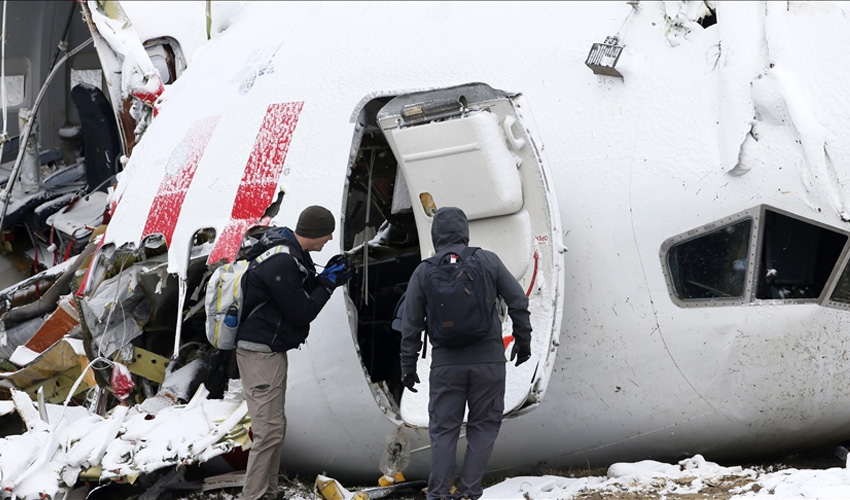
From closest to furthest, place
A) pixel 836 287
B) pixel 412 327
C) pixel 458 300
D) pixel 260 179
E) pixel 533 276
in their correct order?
pixel 458 300 → pixel 412 327 → pixel 836 287 → pixel 533 276 → pixel 260 179

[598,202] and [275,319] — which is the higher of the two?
[598,202]

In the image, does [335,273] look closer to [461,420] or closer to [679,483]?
[461,420]

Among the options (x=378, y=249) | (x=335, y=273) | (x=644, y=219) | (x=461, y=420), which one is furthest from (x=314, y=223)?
(x=644, y=219)

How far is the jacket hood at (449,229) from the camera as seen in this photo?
551 centimetres

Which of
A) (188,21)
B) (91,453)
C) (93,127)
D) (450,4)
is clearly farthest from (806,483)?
(93,127)

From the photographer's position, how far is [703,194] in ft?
18.4

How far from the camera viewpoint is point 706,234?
5.65 m

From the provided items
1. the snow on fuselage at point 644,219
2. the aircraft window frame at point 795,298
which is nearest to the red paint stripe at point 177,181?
the snow on fuselage at point 644,219

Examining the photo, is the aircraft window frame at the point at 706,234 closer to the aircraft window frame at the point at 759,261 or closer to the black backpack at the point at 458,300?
the aircraft window frame at the point at 759,261

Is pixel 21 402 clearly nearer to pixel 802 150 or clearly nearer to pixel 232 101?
pixel 232 101

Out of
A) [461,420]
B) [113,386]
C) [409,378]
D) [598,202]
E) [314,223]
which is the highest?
[598,202]

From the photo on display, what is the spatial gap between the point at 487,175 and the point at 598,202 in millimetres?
631

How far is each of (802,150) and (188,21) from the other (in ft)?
20.0

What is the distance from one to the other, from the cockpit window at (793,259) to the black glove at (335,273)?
220cm
